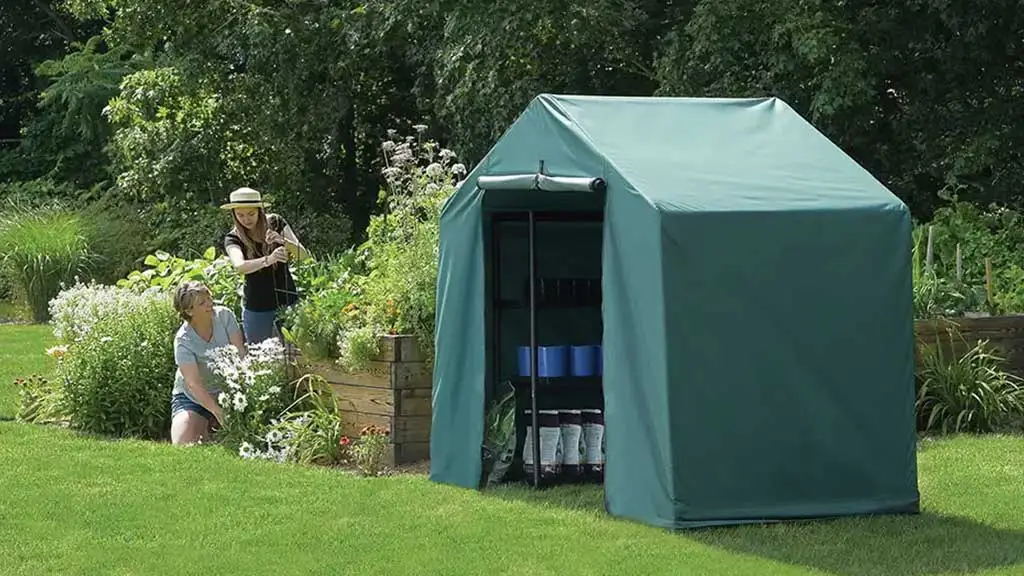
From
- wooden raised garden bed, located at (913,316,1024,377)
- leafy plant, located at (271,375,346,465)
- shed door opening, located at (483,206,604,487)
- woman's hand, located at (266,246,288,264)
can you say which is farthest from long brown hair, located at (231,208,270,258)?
wooden raised garden bed, located at (913,316,1024,377)

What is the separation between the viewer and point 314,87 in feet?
62.8

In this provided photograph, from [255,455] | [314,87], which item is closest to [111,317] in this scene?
[255,455]

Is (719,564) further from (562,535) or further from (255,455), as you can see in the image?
(255,455)

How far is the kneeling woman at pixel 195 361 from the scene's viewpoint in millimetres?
9516

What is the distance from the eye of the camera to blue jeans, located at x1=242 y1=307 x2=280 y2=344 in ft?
32.6

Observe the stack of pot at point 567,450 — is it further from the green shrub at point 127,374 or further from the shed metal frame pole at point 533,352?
the green shrub at point 127,374

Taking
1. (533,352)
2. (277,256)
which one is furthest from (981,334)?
(277,256)

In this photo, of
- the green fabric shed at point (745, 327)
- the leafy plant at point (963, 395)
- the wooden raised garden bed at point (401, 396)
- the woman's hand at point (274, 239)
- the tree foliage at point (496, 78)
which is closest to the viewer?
the green fabric shed at point (745, 327)

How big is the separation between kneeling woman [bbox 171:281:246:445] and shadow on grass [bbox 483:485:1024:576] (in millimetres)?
3114

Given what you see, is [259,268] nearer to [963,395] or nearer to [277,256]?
[277,256]

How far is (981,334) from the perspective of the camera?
10.5 m

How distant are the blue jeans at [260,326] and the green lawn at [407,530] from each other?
1.32 meters

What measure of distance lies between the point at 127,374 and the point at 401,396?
219 centimetres

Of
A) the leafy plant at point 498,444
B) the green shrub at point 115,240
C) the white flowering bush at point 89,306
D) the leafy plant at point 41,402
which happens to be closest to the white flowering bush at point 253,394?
the white flowering bush at point 89,306
